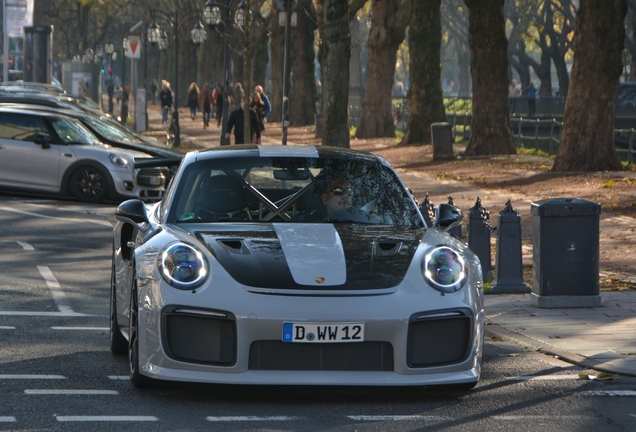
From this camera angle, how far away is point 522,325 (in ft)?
29.5

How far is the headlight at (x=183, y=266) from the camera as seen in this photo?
19.9ft

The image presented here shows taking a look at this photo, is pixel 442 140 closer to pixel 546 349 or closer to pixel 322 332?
pixel 546 349

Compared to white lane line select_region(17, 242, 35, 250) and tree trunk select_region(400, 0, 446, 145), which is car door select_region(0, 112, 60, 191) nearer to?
white lane line select_region(17, 242, 35, 250)

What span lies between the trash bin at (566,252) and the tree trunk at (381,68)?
29101 millimetres

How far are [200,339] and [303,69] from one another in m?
45.1

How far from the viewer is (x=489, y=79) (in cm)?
2905

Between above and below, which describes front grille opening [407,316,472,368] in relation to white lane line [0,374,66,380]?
above

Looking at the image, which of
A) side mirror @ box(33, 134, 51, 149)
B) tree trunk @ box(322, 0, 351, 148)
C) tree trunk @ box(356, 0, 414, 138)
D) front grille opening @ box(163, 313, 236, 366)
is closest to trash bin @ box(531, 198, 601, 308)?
front grille opening @ box(163, 313, 236, 366)

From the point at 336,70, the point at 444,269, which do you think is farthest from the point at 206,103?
the point at 444,269

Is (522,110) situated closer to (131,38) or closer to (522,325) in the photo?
(131,38)

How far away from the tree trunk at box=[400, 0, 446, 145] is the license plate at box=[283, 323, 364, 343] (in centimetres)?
2973

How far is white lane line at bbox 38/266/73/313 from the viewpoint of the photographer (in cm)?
969

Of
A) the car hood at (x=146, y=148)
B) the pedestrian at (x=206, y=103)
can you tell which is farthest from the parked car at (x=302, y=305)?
the pedestrian at (x=206, y=103)

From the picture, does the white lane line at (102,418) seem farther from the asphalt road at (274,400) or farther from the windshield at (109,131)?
the windshield at (109,131)
